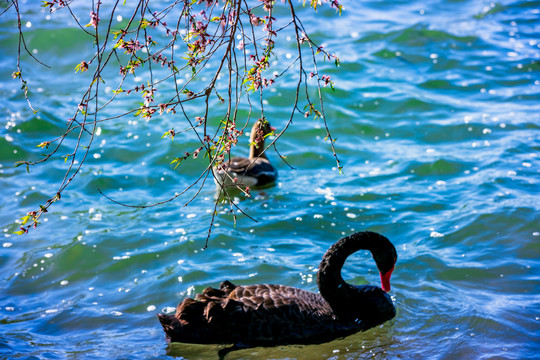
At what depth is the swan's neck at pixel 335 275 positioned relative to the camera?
231 inches

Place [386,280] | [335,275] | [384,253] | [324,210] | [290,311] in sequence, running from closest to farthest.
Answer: [290,311]
[335,275]
[384,253]
[386,280]
[324,210]

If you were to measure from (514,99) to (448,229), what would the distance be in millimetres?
4545

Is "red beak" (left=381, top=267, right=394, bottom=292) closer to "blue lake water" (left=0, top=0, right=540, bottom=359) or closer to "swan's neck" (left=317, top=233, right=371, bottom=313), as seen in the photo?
"blue lake water" (left=0, top=0, right=540, bottom=359)

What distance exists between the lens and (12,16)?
14.3m

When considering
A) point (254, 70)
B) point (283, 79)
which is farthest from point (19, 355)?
point (283, 79)

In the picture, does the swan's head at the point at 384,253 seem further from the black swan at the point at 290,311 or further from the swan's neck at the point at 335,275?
the swan's neck at the point at 335,275

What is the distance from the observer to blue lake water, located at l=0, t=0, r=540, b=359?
6066mm

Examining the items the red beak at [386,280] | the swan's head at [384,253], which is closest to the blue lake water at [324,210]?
the red beak at [386,280]

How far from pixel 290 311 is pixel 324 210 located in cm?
291

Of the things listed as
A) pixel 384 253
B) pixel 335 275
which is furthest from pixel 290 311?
pixel 384 253

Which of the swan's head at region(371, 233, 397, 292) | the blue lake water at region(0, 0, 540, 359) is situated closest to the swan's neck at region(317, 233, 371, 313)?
the swan's head at region(371, 233, 397, 292)

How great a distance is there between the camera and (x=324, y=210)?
27.6ft

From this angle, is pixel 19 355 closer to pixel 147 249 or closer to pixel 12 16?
pixel 147 249

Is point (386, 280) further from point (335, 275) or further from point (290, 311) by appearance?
point (290, 311)
